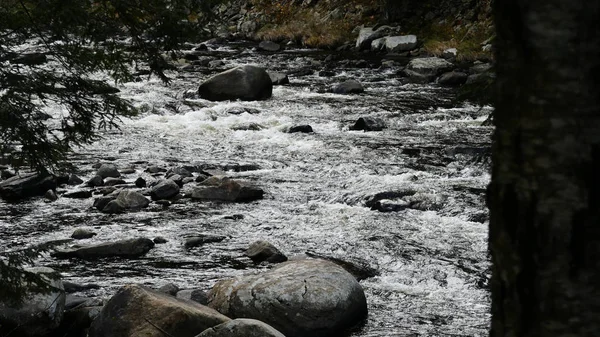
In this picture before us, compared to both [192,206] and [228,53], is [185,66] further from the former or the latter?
[192,206]

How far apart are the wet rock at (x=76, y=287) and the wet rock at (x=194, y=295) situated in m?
1.21

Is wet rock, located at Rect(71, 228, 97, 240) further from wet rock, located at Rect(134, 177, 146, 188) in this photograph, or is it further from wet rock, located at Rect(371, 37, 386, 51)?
wet rock, located at Rect(371, 37, 386, 51)

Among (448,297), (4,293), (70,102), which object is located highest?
(70,102)

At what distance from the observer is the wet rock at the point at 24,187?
1350 centimetres

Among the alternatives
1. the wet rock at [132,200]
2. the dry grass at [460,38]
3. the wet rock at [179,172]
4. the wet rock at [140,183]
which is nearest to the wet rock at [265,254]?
the wet rock at [132,200]

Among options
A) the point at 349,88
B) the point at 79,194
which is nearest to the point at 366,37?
the point at 349,88

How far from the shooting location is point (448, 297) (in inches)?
364

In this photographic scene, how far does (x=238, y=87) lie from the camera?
21609 millimetres

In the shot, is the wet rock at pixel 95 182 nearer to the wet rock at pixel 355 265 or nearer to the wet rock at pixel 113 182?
the wet rock at pixel 113 182

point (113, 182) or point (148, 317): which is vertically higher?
point (148, 317)

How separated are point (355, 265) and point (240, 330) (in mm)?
3583

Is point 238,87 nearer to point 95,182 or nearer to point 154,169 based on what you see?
point 154,169

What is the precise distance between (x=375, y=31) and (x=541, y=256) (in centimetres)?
3038

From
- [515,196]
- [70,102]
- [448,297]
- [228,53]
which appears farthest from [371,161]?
[228,53]
